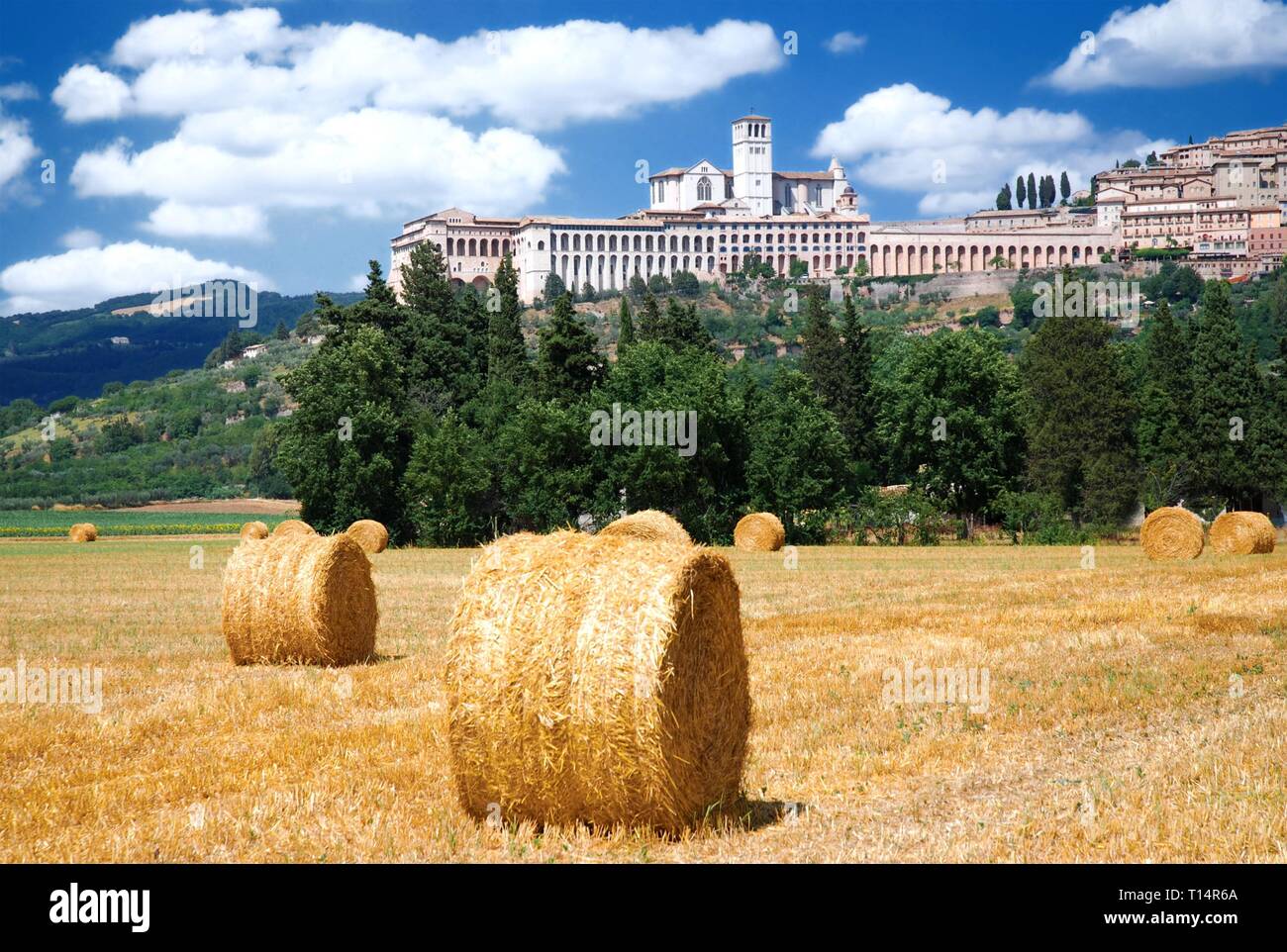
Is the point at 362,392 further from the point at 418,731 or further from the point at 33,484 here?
the point at 33,484

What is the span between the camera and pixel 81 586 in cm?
2914

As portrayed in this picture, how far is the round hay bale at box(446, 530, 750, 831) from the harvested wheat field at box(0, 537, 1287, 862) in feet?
0.85

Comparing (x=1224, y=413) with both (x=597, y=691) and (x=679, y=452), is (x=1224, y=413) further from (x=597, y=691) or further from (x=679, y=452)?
(x=597, y=691)

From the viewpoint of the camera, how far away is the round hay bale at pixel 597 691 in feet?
25.7

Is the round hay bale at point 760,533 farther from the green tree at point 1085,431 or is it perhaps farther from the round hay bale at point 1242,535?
the green tree at point 1085,431

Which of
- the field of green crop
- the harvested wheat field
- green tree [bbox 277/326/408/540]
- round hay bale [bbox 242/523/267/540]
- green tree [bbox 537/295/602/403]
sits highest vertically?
green tree [bbox 537/295/602/403]

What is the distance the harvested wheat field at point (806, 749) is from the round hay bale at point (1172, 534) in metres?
12.5

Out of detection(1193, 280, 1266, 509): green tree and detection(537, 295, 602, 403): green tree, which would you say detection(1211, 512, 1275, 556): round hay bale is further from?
detection(537, 295, 602, 403): green tree

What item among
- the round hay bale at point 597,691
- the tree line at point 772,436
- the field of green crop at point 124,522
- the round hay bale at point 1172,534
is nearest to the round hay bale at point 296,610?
the round hay bale at point 597,691

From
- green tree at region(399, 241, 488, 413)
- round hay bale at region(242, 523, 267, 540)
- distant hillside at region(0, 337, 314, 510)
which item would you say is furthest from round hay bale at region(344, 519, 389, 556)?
distant hillside at region(0, 337, 314, 510)

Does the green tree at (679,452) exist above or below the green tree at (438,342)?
below

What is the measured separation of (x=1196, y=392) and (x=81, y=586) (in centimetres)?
4799

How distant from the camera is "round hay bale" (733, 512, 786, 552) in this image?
43062 millimetres
